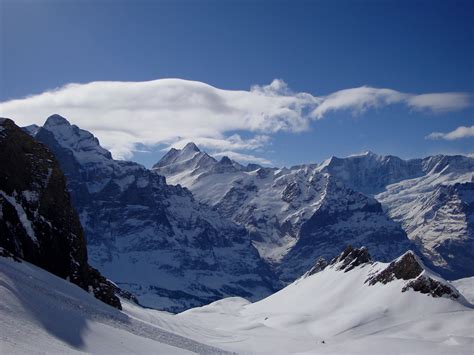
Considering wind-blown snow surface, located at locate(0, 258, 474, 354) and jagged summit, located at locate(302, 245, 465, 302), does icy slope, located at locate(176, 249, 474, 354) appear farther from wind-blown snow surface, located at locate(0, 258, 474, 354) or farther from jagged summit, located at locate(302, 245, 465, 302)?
jagged summit, located at locate(302, 245, 465, 302)

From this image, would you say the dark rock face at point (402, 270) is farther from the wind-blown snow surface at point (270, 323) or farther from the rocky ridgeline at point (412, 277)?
the wind-blown snow surface at point (270, 323)

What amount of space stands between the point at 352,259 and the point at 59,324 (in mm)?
148466

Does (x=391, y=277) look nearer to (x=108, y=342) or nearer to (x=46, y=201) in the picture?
(x=46, y=201)

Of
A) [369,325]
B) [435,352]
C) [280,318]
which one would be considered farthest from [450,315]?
[280,318]

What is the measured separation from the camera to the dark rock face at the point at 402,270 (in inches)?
5016

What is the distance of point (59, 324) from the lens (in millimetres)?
44094

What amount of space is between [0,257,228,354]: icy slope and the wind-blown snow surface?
0.10 metres

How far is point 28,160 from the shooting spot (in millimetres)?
77938

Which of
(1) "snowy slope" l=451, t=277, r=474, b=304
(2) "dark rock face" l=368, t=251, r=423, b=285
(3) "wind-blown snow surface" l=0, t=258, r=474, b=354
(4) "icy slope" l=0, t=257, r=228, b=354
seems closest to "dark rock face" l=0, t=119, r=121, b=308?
(3) "wind-blown snow surface" l=0, t=258, r=474, b=354

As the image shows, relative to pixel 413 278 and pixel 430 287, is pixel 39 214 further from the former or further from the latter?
pixel 413 278

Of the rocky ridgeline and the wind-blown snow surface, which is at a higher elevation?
the rocky ridgeline

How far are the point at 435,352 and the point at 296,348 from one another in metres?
Answer: 22.6

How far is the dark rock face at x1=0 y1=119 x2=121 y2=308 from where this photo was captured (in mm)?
69312

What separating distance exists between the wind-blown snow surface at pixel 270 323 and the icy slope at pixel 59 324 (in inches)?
4.1
